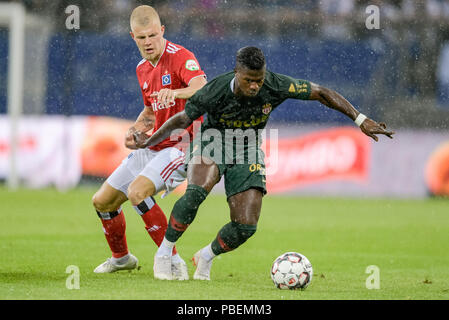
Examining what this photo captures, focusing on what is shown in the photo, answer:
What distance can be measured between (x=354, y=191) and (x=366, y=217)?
11.7 ft

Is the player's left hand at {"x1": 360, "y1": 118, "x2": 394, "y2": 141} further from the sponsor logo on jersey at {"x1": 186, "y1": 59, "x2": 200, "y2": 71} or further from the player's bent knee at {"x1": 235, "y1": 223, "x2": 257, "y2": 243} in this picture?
the sponsor logo on jersey at {"x1": 186, "y1": 59, "x2": 200, "y2": 71}

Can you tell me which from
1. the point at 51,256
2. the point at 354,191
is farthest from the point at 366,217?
the point at 51,256

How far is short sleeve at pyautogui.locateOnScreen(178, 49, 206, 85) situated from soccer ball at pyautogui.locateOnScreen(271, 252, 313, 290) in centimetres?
185

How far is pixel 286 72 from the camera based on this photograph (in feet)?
67.6

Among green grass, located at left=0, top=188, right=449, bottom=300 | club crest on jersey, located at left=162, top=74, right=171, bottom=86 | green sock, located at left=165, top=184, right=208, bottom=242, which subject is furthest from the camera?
club crest on jersey, located at left=162, top=74, right=171, bottom=86

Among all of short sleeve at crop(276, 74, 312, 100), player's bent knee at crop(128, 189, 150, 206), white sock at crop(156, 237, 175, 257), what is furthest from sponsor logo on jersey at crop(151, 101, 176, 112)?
white sock at crop(156, 237, 175, 257)

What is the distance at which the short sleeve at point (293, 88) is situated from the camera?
6617 mm

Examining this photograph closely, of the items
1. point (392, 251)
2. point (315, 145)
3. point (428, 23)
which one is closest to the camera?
point (392, 251)

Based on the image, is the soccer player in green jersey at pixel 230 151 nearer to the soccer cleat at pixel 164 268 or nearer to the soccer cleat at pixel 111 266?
the soccer cleat at pixel 164 268

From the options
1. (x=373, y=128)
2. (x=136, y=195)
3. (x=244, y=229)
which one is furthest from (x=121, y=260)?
(x=373, y=128)

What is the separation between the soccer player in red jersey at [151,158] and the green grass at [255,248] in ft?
1.30

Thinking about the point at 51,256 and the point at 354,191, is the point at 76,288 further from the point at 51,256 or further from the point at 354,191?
the point at 354,191

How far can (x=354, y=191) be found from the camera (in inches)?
691

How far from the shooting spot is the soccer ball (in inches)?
242
